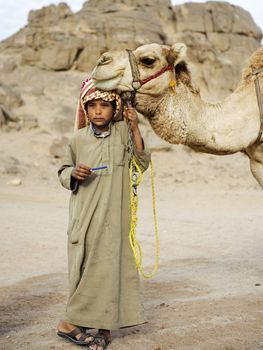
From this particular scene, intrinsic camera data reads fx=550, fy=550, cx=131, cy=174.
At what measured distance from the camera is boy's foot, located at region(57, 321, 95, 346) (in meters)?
4.11

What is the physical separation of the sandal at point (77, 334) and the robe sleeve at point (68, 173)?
3.52 feet

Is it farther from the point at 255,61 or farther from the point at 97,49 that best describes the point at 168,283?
the point at 97,49

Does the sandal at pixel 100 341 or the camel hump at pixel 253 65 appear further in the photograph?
the camel hump at pixel 253 65

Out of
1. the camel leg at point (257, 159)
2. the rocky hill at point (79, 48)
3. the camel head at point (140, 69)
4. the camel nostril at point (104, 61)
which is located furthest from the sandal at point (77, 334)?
the rocky hill at point (79, 48)

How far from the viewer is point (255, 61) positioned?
5004 millimetres

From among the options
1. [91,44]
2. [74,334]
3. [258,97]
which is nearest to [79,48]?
[91,44]

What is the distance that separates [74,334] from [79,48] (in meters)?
30.4

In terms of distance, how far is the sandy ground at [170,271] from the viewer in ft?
14.8

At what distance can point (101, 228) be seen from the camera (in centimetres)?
407

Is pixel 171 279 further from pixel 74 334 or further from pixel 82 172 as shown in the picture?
pixel 82 172

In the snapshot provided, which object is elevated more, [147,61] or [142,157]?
[147,61]

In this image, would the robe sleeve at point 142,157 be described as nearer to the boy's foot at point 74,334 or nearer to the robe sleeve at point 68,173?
the robe sleeve at point 68,173

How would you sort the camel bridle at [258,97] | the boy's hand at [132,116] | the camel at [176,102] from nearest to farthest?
the boy's hand at [132,116]
the camel at [176,102]
the camel bridle at [258,97]

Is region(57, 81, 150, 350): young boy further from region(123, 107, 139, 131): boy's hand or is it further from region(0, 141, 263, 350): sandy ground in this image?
region(0, 141, 263, 350): sandy ground
